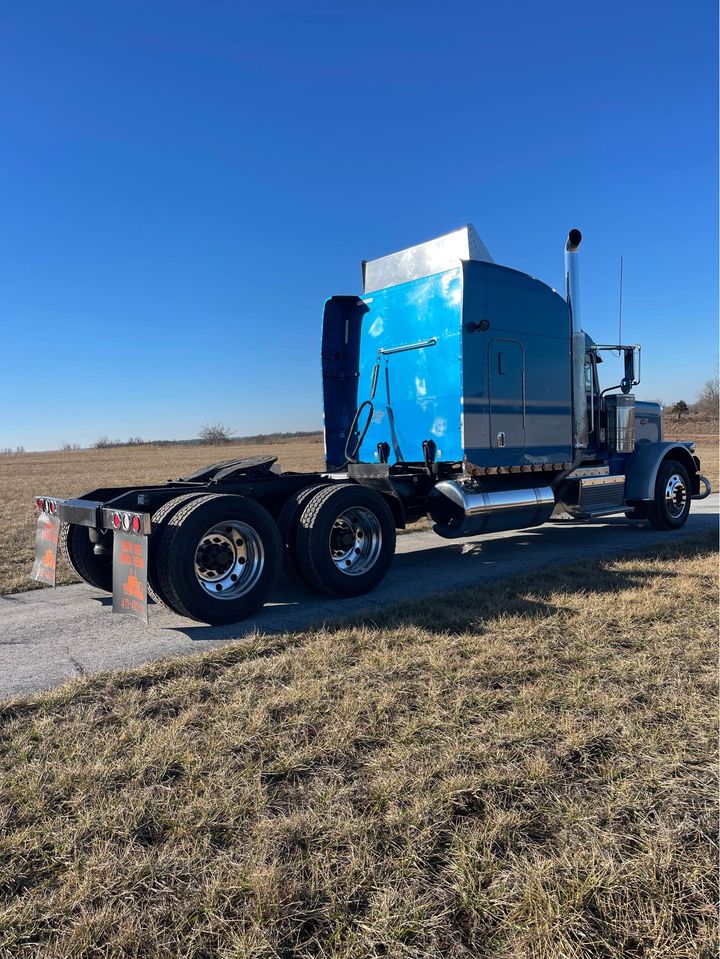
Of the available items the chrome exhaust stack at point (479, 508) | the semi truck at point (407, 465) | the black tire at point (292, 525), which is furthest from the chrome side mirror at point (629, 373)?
the black tire at point (292, 525)

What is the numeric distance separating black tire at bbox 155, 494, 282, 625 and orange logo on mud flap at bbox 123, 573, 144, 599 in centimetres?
21

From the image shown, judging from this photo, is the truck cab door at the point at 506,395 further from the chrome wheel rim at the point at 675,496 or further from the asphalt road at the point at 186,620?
the chrome wheel rim at the point at 675,496

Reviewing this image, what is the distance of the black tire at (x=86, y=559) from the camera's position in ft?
20.9

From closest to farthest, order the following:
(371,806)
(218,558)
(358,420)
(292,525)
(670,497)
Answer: (371,806), (218,558), (292,525), (358,420), (670,497)

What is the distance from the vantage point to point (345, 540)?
629 cm

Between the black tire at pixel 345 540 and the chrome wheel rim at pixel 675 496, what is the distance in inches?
213

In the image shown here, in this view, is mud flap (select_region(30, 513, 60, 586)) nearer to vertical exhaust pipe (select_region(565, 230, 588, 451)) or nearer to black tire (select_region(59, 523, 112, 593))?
black tire (select_region(59, 523, 112, 593))

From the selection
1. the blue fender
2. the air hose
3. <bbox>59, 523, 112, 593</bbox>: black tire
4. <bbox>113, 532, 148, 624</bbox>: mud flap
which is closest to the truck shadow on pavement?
<bbox>113, 532, 148, 624</bbox>: mud flap

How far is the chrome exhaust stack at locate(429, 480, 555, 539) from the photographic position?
7059mm

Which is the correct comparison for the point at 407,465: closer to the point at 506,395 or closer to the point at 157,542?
the point at 506,395

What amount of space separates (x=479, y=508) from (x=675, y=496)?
14.6ft

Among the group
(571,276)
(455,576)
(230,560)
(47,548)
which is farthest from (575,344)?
(47,548)

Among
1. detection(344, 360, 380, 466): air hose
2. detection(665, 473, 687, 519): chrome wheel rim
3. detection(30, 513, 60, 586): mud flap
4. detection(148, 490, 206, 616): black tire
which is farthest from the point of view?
detection(665, 473, 687, 519): chrome wheel rim

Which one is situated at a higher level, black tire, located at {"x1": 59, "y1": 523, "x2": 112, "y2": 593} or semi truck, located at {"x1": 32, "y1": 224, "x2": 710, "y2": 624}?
semi truck, located at {"x1": 32, "y1": 224, "x2": 710, "y2": 624}
